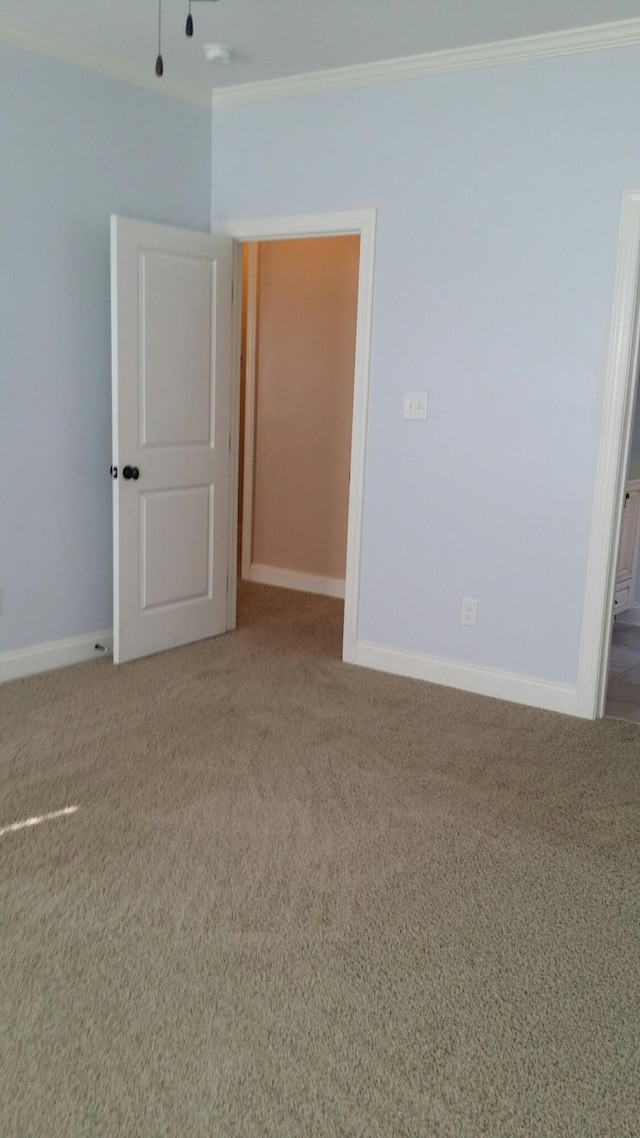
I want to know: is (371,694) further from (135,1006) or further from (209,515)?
(135,1006)

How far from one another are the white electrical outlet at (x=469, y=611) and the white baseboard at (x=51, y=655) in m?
1.71

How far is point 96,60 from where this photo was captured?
3.87m

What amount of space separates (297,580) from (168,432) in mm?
1996

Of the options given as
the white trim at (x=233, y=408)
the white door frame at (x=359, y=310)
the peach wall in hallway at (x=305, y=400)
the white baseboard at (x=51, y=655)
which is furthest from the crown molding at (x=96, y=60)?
the white baseboard at (x=51, y=655)

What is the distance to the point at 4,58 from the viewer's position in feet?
11.7

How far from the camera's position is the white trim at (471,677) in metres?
3.86

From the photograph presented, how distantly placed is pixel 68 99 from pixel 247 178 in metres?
0.93

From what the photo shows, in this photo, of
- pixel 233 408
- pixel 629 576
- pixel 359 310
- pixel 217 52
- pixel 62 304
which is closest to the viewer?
pixel 217 52

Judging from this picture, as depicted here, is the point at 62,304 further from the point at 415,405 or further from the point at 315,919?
the point at 315,919

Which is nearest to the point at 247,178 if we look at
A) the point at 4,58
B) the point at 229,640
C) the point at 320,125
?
the point at 320,125

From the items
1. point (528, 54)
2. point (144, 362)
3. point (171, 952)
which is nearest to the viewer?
point (171, 952)

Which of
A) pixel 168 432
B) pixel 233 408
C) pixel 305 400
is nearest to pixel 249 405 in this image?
pixel 305 400

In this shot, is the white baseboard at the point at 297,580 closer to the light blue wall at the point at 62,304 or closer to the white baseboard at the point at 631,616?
the white baseboard at the point at 631,616

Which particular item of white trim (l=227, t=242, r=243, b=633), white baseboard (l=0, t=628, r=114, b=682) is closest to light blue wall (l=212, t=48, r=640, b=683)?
white trim (l=227, t=242, r=243, b=633)
